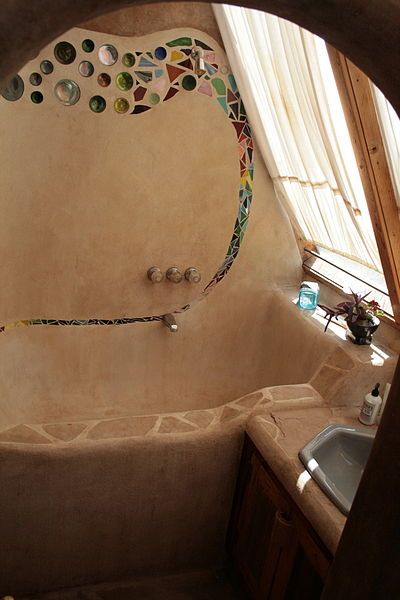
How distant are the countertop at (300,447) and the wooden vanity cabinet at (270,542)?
0.05m

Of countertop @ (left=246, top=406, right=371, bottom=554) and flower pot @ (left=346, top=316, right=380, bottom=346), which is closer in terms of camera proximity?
countertop @ (left=246, top=406, right=371, bottom=554)

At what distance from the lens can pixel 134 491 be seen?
1.98 metres

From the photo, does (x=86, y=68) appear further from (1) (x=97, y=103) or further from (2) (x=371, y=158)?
(2) (x=371, y=158)

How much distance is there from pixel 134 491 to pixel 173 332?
1.39 metres

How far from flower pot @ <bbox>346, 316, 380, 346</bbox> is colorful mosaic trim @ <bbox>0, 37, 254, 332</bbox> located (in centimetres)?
129

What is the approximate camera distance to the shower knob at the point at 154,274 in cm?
305

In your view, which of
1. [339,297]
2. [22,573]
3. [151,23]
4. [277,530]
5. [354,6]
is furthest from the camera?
[339,297]

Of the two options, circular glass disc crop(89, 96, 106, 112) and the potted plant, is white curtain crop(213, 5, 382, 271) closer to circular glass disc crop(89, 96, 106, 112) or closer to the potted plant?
the potted plant

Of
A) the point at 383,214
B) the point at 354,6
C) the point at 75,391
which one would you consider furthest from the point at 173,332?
the point at 354,6

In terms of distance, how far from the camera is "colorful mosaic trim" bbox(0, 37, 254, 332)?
2598mm

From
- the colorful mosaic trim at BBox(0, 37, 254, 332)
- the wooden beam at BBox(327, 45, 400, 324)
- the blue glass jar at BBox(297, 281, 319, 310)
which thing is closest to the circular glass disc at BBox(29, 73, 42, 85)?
the colorful mosaic trim at BBox(0, 37, 254, 332)

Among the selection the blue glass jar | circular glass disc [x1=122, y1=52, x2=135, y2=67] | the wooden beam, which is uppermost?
circular glass disc [x1=122, y1=52, x2=135, y2=67]

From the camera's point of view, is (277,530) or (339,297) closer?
(277,530)

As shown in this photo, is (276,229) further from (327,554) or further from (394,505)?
(394,505)
